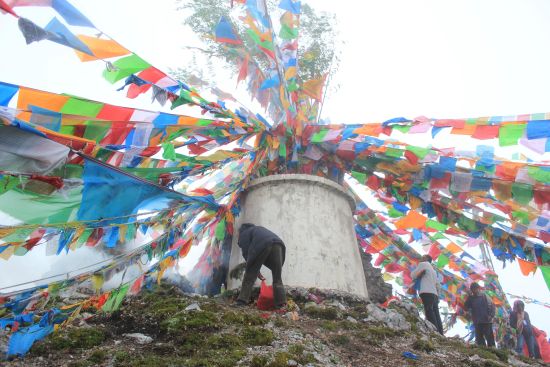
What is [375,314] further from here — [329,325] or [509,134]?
[509,134]

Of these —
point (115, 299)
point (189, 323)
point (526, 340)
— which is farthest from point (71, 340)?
point (526, 340)

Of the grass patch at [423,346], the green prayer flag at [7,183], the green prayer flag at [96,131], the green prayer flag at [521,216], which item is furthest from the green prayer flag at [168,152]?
the green prayer flag at [521,216]

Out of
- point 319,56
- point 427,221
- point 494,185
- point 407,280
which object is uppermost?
point 319,56

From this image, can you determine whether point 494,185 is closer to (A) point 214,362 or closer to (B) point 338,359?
(B) point 338,359

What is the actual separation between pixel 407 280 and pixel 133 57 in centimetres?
893

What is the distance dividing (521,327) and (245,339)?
702 cm

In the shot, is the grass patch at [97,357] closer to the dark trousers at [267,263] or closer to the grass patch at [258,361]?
the grass patch at [258,361]

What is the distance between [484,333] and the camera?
8.77 meters

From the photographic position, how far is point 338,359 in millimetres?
4805

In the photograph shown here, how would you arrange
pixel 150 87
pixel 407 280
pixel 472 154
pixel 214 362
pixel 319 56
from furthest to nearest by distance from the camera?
pixel 319 56 → pixel 407 280 → pixel 472 154 → pixel 150 87 → pixel 214 362

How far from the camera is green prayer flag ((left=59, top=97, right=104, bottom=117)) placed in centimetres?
653

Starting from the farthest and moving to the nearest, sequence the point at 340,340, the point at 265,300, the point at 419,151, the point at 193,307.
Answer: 1. the point at 419,151
2. the point at 265,300
3. the point at 193,307
4. the point at 340,340

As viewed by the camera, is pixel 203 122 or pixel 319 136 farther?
pixel 319 136

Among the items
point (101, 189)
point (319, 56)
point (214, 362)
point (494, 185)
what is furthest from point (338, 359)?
point (319, 56)
